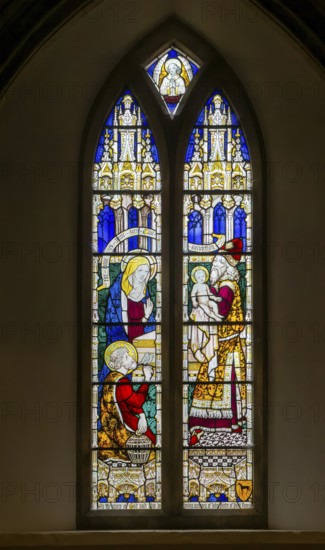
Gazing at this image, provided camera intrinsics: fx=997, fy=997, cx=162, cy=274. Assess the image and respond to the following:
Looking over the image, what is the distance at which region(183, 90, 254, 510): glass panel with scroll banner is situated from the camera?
641 centimetres

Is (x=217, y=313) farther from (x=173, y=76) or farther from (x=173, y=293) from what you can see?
(x=173, y=76)

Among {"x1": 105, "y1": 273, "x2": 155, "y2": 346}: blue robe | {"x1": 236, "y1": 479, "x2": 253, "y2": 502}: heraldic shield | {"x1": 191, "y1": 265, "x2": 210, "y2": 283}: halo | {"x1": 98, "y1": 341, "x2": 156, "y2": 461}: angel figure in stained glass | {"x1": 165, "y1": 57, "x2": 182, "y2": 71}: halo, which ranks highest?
{"x1": 165, "y1": 57, "x2": 182, "y2": 71}: halo

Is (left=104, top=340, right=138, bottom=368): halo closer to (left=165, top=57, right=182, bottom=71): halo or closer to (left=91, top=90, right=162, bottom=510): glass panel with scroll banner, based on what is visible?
(left=91, top=90, right=162, bottom=510): glass panel with scroll banner

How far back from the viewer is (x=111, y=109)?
6.52m

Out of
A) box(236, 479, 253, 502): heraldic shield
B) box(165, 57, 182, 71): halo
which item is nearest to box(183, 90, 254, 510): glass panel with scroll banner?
box(236, 479, 253, 502): heraldic shield

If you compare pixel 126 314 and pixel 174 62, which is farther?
pixel 174 62
